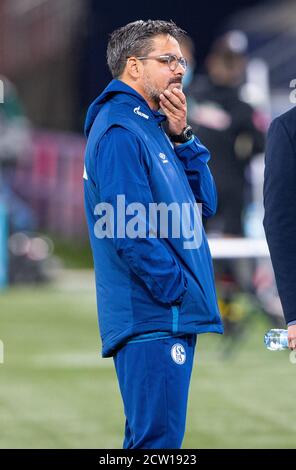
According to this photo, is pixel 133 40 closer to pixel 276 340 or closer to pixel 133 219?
pixel 133 219

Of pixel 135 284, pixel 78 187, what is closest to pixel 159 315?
pixel 135 284

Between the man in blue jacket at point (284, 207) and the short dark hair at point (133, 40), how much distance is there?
71 cm

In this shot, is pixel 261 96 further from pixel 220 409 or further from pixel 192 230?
pixel 192 230

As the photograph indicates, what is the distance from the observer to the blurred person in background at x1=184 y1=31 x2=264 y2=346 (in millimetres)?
10984

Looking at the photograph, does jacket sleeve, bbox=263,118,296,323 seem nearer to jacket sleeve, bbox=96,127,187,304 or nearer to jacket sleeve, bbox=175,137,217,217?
jacket sleeve, bbox=96,127,187,304

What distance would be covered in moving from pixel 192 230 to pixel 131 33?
0.83 meters

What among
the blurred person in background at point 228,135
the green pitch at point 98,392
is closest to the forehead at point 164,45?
the green pitch at point 98,392

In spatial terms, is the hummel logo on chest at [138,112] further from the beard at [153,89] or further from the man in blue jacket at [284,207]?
the man in blue jacket at [284,207]

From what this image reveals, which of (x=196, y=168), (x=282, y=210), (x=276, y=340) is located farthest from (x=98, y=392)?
(x=282, y=210)

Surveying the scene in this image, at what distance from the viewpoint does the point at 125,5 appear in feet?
71.8

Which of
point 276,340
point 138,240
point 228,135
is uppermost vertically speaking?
point 228,135

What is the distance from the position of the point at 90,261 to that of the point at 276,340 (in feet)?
51.7

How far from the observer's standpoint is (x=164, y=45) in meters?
4.78

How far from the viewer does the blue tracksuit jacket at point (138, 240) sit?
14.9 ft
